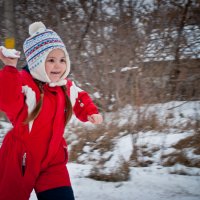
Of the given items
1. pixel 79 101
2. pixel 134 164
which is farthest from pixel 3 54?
pixel 134 164

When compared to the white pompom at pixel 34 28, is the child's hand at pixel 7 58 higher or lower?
lower

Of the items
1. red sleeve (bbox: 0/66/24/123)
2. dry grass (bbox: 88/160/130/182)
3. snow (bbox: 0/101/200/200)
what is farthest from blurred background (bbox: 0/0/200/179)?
red sleeve (bbox: 0/66/24/123)

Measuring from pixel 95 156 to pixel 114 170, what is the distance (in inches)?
48.4

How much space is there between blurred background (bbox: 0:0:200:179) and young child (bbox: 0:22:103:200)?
205 cm

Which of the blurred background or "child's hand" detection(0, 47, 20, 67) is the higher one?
"child's hand" detection(0, 47, 20, 67)

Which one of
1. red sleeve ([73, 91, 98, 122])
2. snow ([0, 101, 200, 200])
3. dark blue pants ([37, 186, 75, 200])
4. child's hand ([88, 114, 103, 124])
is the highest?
red sleeve ([73, 91, 98, 122])

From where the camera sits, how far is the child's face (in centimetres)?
220

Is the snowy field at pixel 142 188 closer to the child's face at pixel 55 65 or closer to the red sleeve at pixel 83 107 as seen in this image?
the red sleeve at pixel 83 107

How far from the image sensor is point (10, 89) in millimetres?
1881

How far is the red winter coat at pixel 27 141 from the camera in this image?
197cm

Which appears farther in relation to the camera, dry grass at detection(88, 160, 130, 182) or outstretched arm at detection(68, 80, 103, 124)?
dry grass at detection(88, 160, 130, 182)

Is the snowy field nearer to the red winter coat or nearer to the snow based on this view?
the snow

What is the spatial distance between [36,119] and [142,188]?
1525 mm

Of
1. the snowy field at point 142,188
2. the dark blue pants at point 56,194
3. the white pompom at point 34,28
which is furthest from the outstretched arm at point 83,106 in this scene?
the snowy field at point 142,188
